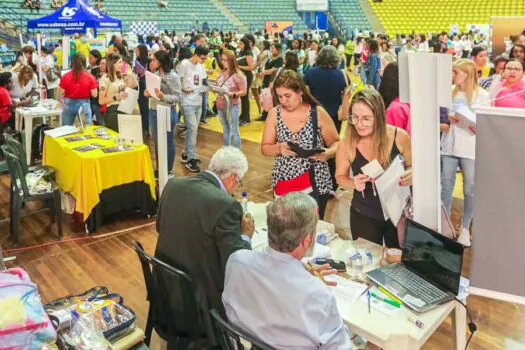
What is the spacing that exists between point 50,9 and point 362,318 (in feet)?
61.2

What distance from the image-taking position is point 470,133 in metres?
3.78

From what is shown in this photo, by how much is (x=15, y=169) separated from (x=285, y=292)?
3191 millimetres

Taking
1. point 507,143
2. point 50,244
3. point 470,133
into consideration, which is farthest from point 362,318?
point 50,244

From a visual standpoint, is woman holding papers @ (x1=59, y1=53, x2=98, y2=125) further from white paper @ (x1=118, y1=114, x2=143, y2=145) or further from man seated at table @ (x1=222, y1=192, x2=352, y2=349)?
man seated at table @ (x1=222, y1=192, x2=352, y2=349)

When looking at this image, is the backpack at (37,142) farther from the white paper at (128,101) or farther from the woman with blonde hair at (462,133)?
the woman with blonde hair at (462,133)

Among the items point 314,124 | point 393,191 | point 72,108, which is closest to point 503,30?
point 72,108

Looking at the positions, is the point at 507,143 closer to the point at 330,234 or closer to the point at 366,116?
the point at 366,116

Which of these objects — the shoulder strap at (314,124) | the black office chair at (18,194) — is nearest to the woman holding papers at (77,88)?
the black office chair at (18,194)

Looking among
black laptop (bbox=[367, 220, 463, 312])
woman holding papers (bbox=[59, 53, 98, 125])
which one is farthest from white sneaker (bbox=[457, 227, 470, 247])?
woman holding papers (bbox=[59, 53, 98, 125])

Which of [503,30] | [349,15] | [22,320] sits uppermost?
[349,15]

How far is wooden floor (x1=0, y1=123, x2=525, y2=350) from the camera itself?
2.99m

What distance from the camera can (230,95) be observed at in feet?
19.7

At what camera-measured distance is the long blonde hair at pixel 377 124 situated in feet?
8.32

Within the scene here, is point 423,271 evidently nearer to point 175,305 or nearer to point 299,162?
point 175,305
